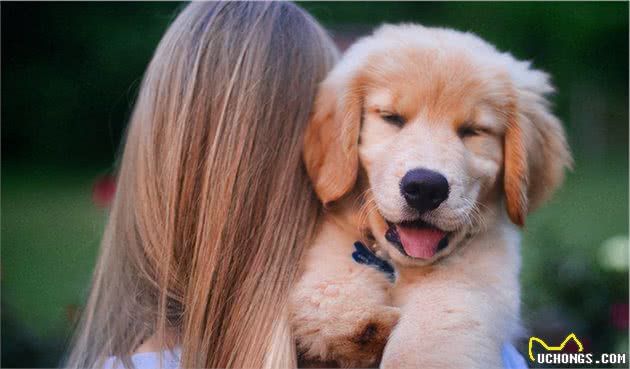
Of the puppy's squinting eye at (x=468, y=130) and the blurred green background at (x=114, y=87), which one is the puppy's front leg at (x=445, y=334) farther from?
the blurred green background at (x=114, y=87)

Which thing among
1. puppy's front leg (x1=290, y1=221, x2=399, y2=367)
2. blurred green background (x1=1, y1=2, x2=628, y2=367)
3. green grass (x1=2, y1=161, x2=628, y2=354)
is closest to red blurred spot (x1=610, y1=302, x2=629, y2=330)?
green grass (x1=2, y1=161, x2=628, y2=354)

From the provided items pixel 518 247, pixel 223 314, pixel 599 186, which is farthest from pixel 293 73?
pixel 599 186

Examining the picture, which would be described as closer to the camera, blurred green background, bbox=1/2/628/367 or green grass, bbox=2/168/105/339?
green grass, bbox=2/168/105/339

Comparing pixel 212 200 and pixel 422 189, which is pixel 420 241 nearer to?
pixel 422 189

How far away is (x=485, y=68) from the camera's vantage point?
94.7 inches

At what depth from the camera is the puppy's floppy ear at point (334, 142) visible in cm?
237

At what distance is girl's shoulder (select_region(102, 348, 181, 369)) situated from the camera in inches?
87.4

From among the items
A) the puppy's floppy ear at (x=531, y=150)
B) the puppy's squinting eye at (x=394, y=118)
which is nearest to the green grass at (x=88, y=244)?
the puppy's floppy ear at (x=531, y=150)

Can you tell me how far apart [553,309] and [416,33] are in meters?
2.17

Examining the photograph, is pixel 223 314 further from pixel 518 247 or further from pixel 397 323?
pixel 518 247

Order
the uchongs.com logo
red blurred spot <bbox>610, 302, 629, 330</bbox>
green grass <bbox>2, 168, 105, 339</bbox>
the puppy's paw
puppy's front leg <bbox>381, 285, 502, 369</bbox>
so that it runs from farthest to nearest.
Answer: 1. green grass <bbox>2, 168, 105, 339</bbox>
2. red blurred spot <bbox>610, 302, 629, 330</bbox>
3. the uchongs.com logo
4. the puppy's paw
5. puppy's front leg <bbox>381, 285, 502, 369</bbox>

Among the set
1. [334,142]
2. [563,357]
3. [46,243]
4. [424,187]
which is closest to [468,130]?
[424,187]

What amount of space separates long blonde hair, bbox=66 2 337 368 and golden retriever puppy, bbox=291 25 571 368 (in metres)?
0.10

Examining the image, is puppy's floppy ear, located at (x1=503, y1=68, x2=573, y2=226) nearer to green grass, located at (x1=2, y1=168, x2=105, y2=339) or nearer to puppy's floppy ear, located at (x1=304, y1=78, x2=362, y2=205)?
puppy's floppy ear, located at (x1=304, y1=78, x2=362, y2=205)
